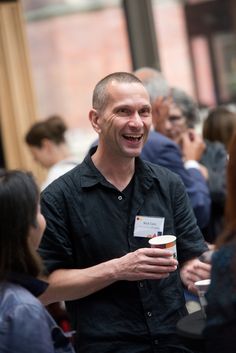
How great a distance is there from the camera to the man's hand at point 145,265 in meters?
2.69

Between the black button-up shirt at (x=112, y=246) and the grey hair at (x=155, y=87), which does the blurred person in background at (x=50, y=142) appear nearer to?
the grey hair at (x=155, y=87)

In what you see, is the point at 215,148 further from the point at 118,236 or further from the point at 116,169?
the point at 118,236

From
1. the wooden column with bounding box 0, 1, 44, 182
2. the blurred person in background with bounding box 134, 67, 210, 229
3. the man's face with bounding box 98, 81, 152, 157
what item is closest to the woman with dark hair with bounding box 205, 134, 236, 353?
the man's face with bounding box 98, 81, 152, 157

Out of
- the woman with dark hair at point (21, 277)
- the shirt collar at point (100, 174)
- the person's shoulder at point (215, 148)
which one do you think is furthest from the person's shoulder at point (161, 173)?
the person's shoulder at point (215, 148)

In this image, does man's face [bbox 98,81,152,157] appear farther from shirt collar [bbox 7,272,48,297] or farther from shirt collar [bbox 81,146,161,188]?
shirt collar [bbox 7,272,48,297]

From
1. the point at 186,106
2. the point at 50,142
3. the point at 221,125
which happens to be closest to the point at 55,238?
the point at 186,106

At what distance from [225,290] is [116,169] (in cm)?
105

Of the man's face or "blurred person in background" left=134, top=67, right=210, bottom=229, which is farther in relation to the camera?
"blurred person in background" left=134, top=67, right=210, bottom=229

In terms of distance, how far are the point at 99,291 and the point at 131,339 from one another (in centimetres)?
21

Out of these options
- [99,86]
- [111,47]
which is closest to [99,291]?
[99,86]

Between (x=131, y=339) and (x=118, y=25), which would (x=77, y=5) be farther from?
(x=131, y=339)

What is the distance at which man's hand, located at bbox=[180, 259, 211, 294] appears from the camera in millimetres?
2818

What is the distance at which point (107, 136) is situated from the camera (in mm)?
3020

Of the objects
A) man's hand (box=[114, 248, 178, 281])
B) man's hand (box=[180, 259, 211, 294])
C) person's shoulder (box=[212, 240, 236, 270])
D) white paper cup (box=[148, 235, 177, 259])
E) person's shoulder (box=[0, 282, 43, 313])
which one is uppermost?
person's shoulder (box=[212, 240, 236, 270])
